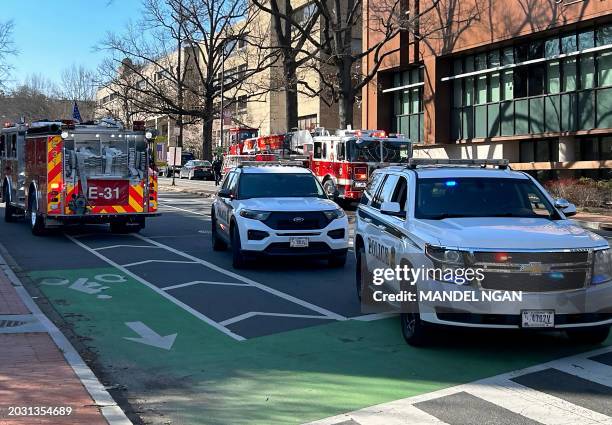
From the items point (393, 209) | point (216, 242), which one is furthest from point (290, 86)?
point (393, 209)

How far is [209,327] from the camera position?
8.62 m

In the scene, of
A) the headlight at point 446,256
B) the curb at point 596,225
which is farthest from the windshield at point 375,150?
the headlight at point 446,256

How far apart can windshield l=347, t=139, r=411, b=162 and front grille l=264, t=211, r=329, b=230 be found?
12.9 m

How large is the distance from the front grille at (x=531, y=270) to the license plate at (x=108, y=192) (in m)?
12.4

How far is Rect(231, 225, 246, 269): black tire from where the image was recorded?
41.2 feet

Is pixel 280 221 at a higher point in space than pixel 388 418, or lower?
higher

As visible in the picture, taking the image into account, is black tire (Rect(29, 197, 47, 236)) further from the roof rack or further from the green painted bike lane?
the roof rack

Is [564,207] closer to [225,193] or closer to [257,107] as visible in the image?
[225,193]

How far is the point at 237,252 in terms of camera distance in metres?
12.7

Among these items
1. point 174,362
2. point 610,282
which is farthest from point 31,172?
point 610,282

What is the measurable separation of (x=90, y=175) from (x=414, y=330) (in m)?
11.7

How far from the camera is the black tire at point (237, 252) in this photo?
12.6m

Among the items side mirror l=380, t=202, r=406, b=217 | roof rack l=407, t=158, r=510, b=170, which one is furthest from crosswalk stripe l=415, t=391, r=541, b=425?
roof rack l=407, t=158, r=510, b=170

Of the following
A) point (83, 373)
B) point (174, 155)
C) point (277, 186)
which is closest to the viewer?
point (83, 373)
